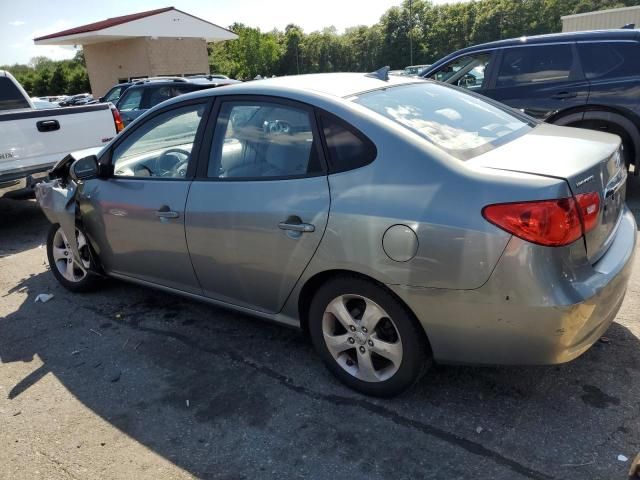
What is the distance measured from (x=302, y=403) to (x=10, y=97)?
703cm

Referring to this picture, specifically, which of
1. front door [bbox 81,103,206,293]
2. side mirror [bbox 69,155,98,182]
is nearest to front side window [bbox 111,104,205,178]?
front door [bbox 81,103,206,293]

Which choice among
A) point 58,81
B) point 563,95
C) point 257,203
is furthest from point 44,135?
point 58,81

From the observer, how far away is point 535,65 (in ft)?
20.7

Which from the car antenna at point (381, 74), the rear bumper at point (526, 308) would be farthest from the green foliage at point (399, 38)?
the rear bumper at point (526, 308)

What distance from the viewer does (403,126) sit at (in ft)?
8.71

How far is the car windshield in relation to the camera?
105 inches

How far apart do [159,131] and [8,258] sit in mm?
3207

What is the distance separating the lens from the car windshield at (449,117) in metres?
2.68

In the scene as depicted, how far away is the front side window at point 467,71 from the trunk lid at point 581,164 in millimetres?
4215

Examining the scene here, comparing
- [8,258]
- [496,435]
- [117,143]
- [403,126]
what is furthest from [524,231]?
[8,258]

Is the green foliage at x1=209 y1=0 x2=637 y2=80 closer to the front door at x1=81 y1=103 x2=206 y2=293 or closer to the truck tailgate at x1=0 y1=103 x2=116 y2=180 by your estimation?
the truck tailgate at x1=0 y1=103 x2=116 y2=180

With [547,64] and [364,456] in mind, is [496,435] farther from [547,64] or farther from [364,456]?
[547,64]

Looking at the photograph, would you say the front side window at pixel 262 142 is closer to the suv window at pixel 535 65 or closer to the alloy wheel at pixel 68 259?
the alloy wheel at pixel 68 259

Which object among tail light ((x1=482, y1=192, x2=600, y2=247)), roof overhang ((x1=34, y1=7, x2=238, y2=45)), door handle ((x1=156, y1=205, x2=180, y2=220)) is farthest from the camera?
roof overhang ((x1=34, y1=7, x2=238, y2=45))
